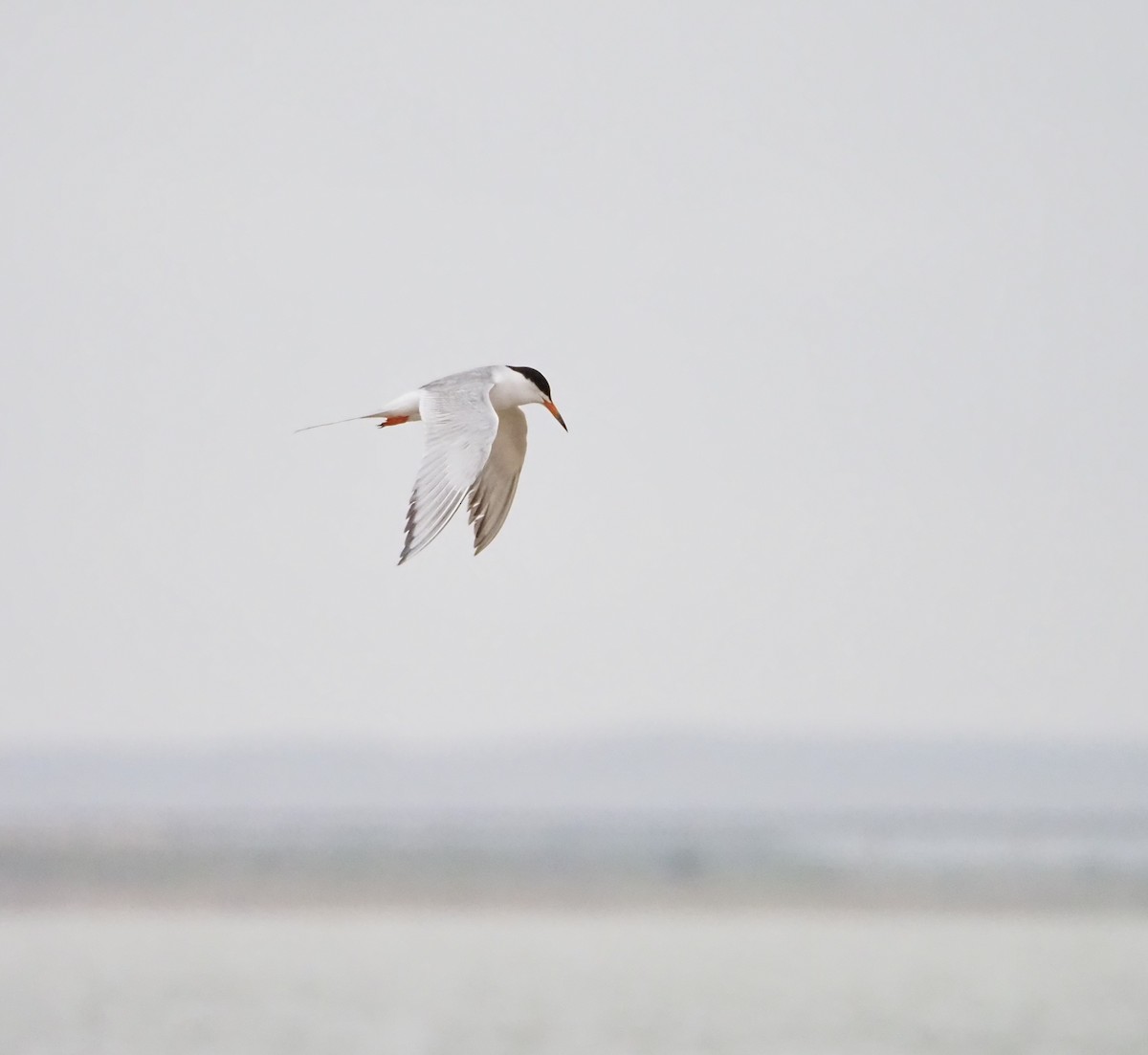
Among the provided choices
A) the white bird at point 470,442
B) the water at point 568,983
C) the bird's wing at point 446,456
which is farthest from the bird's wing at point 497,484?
Result: the water at point 568,983

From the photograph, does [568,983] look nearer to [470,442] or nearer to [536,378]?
[536,378]

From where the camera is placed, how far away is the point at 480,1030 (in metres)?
15.8

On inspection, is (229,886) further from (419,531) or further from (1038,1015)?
(419,531)

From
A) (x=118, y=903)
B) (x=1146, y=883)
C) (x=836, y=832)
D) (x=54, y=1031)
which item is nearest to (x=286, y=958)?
(x=54, y=1031)

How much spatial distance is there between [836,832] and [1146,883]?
471 inches

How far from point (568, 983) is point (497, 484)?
9644mm

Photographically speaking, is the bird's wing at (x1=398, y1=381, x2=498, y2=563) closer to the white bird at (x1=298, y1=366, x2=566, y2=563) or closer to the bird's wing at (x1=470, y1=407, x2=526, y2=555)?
the white bird at (x1=298, y1=366, x2=566, y2=563)

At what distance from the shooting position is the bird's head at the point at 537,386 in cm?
956

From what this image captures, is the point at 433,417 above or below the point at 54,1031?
above

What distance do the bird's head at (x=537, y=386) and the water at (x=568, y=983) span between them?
22.5 ft

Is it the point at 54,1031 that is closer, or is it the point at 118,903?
the point at 54,1031

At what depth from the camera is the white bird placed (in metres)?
7.59

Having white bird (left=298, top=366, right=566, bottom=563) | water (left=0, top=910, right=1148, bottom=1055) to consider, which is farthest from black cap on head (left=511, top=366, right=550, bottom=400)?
water (left=0, top=910, right=1148, bottom=1055)

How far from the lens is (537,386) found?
9602 millimetres
